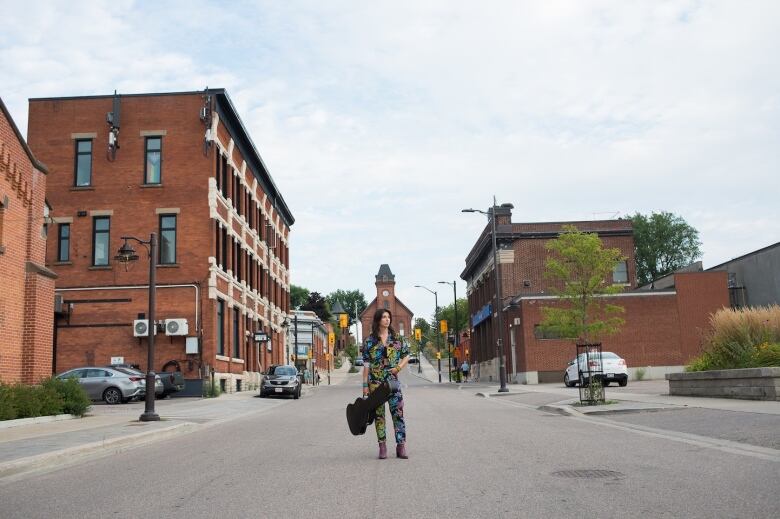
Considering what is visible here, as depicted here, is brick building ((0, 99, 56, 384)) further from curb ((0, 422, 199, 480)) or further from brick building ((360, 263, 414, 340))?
brick building ((360, 263, 414, 340))

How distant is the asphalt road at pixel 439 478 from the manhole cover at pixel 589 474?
11 millimetres

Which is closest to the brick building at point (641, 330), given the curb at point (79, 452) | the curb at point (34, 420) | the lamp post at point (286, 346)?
the lamp post at point (286, 346)

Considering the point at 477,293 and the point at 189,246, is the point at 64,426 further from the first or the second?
the point at 477,293

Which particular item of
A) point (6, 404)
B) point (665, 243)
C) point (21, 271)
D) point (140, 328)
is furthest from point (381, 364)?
point (665, 243)

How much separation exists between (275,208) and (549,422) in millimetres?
42628

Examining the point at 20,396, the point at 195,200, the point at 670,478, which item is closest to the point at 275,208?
the point at 195,200

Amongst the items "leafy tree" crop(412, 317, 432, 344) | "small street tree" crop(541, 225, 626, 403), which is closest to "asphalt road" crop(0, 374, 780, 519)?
"small street tree" crop(541, 225, 626, 403)

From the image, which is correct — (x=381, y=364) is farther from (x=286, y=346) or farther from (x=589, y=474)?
(x=286, y=346)

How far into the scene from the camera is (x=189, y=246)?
3472 cm

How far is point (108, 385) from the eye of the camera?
1086 inches

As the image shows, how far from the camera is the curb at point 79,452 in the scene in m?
9.68

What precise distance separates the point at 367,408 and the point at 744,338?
13.1 meters

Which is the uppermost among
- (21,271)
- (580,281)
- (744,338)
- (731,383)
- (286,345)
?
(580,281)

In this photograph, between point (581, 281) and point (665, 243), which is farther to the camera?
point (665, 243)
